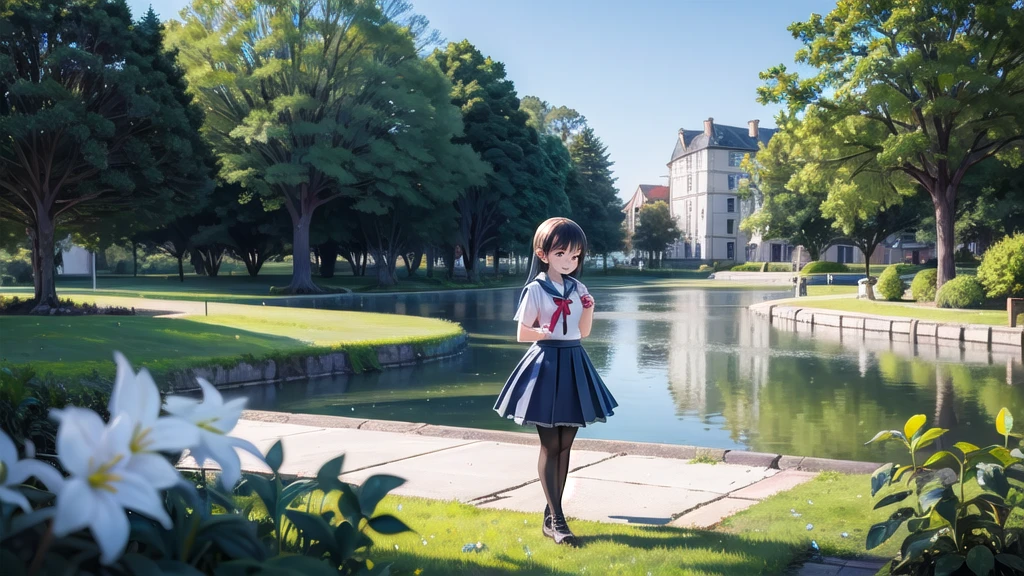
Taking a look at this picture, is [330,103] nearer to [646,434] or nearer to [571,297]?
[646,434]

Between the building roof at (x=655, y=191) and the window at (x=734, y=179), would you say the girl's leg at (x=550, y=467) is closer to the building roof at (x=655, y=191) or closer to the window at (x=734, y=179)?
the window at (x=734, y=179)

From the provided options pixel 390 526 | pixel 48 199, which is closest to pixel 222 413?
pixel 390 526

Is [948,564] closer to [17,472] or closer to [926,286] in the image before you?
[17,472]

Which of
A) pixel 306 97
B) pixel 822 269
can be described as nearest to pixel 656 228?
pixel 822 269

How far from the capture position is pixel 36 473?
1169mm

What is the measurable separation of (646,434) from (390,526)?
836 centimetres

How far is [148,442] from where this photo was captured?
1.21 m

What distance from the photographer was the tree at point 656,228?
84.2m

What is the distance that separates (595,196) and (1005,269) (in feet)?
173

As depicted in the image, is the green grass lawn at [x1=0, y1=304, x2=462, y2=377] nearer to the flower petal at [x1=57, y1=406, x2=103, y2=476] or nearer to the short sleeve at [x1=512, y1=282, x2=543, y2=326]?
the short sleeve at [x1=512, y1=282, x2=543, y2=326]

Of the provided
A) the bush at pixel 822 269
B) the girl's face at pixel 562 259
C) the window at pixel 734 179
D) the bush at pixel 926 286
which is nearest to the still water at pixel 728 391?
the girl's face at pixel 562 259

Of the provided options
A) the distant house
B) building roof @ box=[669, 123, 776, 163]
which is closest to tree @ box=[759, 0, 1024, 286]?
building roof @ box=[669, 123, 776, 163]

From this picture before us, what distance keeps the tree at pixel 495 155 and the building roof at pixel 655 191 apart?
219 feet

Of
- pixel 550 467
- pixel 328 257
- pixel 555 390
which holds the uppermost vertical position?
pixel 328 257
